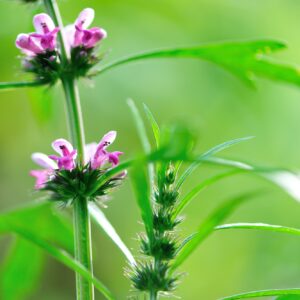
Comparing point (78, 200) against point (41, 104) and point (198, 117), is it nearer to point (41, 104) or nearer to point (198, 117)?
point (41, 104)

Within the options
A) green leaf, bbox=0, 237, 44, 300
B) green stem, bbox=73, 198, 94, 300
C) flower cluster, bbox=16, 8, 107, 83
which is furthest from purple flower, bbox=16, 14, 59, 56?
green leaf, bbox=0, 237, 44, 300

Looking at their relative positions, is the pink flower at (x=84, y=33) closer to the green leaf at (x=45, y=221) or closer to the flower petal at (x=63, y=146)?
the flower petal at (x=63, y=146)

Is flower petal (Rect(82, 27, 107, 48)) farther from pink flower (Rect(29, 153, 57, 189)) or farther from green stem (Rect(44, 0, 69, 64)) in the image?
pink flower (Rect(29, 153, 57, 189))

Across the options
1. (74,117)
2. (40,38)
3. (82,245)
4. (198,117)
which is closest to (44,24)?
(40,38)

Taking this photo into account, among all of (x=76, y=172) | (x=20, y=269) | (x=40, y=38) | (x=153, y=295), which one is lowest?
(x=153, y=295)

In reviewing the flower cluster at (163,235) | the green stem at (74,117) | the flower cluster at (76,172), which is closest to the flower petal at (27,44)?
the green stem at (74,117)

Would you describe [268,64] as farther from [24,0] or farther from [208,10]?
[208,10]
